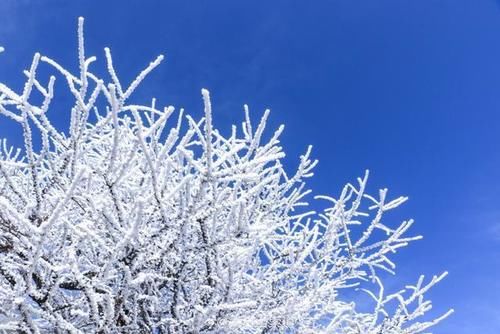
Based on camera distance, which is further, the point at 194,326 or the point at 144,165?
the point at 144,165

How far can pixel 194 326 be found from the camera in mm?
Answer: 4375

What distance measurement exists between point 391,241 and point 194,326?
2765 mm

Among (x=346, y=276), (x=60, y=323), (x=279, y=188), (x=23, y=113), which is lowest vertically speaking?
(x=60, y=323)

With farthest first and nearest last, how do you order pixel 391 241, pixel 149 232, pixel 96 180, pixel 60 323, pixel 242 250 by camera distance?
pixel 391 241 < pixel 96 180 < pixel 242 250 < pixel 149 232 < pixel 60 323

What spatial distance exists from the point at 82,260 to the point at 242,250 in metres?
1.64

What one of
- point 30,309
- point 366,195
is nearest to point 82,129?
point 30,309

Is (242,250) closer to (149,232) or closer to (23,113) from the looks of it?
(149,232)

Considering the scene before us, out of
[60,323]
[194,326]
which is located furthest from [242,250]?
[60,323]

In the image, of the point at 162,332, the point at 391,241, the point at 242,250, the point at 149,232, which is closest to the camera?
the point at 149,232

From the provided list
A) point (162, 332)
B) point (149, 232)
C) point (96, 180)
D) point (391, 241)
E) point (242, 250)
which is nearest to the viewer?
point (149, 232)

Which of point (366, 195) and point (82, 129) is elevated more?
point (366, 195)

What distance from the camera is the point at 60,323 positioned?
3.85m

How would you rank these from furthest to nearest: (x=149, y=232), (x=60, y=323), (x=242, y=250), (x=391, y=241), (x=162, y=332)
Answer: (x=391, y=241) → (x=162, y=332) → (x=242, y=250) → (x=149, y=232) → (x=60, y=323)

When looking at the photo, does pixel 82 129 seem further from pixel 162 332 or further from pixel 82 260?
pixel 162 332
